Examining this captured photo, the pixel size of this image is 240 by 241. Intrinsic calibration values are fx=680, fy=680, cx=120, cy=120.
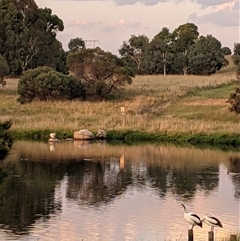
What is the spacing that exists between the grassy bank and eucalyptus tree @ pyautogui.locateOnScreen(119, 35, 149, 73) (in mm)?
40587

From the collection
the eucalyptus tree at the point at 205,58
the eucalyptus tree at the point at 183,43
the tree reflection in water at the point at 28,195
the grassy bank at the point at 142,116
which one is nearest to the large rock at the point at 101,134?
the grassy bank at the point at 142,116

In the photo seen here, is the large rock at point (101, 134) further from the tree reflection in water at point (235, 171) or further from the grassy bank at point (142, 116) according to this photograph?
the tree reflection in water at point (235, 171)

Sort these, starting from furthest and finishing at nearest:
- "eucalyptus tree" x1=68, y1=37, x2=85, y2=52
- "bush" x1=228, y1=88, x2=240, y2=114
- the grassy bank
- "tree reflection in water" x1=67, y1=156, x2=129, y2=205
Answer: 1. "eucalyptus tree" x1=68, y1=37, x2=85, y2=52
2. "bush" x1=228, y1=88, x2=240, y2=114
3. the grassy bank
4. "tree reflection in water" x1=67, y1=156, x2=129, y2=205

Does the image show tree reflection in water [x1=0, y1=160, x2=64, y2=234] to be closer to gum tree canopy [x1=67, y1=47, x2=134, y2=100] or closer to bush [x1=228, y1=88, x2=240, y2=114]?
bush [x1=228, y1=88, x2=240, y2=114]

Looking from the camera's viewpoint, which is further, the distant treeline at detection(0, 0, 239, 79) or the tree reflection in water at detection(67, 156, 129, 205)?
the distant treeline at detection(0, 0, 239, 79)

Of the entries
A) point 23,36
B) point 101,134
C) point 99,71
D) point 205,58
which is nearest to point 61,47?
point 23,36

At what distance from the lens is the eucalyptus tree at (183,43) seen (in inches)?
3477

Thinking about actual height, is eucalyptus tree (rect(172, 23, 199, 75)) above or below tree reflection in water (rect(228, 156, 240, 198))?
above

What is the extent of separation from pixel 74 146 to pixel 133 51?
208 ft

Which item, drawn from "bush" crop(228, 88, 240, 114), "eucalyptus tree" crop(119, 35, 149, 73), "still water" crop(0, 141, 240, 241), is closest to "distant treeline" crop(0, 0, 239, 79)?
"eucalyptus tree" crop(119, 35, 149, 73)

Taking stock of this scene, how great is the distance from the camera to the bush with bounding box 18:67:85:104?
5044 centimetres

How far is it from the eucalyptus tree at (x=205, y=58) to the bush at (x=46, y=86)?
117ft

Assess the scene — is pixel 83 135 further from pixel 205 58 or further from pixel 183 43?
pixel 183 43

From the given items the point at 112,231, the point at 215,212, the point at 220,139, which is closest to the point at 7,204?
the point at 112,231
